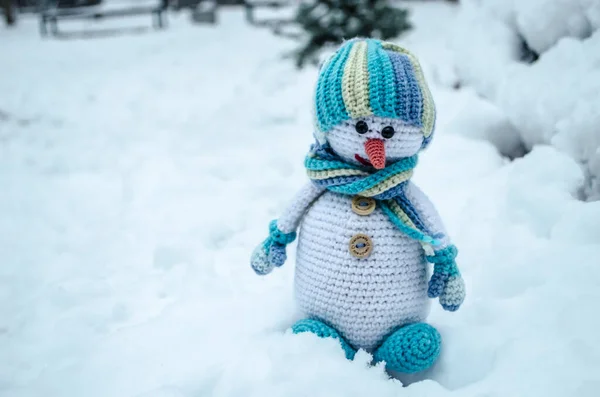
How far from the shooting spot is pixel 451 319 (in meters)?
1.65

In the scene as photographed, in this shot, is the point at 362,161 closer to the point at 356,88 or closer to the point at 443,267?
the point at 356,88

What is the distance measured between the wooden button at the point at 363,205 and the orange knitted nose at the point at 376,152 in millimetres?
127

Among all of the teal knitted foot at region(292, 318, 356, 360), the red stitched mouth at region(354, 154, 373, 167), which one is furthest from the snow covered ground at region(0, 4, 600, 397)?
the red stitched mouth at region(354, 154, 373, 167)

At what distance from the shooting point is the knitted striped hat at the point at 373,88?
4.51 ft

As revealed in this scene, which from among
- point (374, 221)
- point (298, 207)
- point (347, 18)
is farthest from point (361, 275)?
point (347, 18)

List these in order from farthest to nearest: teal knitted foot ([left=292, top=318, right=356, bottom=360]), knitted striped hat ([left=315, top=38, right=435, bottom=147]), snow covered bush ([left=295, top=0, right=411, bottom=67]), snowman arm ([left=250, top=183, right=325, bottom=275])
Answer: snow covered bush ([left=295, top=0, right=411, bottom=67])
snowman arm ([left=250, top=183, right=325, bottom=275])
teal knitted foot ([left=292, top=318, right=356, bottom=360])
knitted striped hat ([left=315, top=38, right=435, bottom=147])

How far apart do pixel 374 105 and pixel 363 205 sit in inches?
10.6

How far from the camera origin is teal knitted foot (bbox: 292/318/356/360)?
148 centimetres

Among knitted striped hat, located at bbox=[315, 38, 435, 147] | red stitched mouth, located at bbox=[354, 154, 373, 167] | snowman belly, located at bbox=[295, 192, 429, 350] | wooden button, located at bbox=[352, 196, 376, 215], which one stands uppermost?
knitted striped hat, located at bbox=[315, 38, 435, 147]

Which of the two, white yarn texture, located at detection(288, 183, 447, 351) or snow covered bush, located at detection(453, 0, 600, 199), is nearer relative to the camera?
white yarn texture, located at detection(288, 183, 447, 351)

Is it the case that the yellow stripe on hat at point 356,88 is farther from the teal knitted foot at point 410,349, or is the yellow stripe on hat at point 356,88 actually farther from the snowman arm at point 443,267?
the teal knitted foot at point 410,349

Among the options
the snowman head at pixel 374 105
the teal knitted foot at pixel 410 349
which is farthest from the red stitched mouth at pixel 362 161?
the teal knitted foot at pixel 410 349

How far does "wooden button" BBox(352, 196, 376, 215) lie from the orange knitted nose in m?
0.13

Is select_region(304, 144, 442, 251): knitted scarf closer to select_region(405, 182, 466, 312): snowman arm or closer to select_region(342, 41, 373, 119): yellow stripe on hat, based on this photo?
select_region(405, 182, 466, 312): snowman arm
